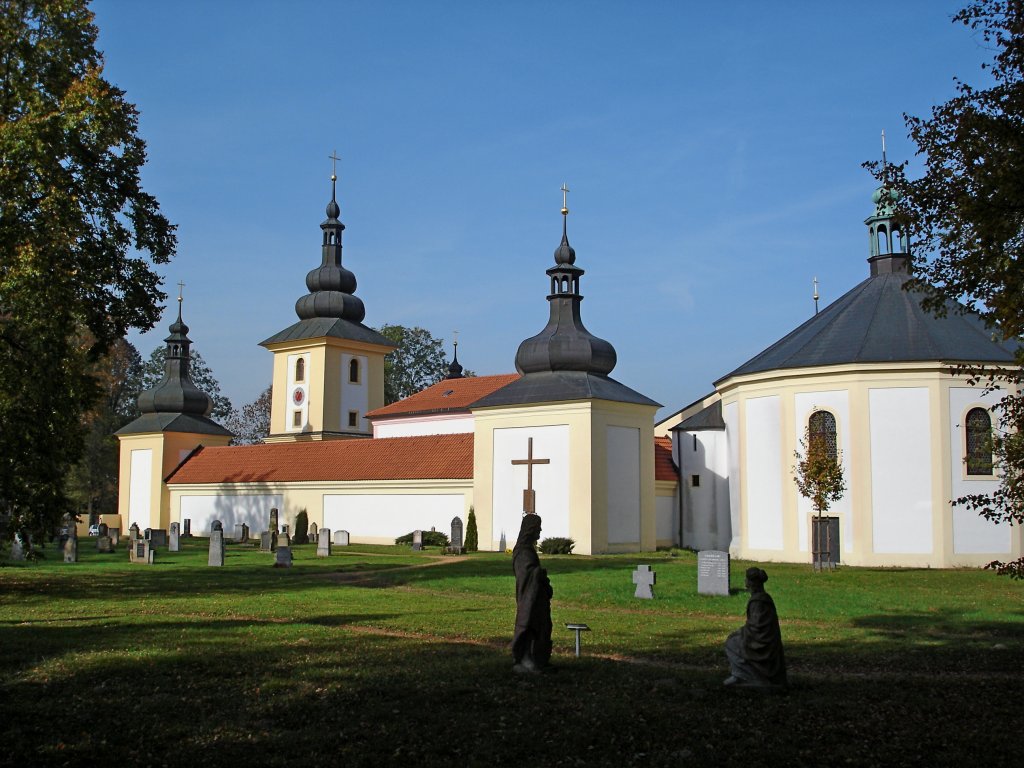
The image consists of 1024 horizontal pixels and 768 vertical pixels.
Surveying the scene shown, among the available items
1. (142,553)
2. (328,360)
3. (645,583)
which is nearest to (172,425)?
(328,360)

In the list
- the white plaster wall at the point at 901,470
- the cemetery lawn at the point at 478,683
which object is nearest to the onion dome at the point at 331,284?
the white plaster wall at the point at 901,470

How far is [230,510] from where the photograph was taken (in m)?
48.9

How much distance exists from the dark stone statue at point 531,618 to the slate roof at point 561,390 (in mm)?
24260

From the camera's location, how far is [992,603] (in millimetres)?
18828

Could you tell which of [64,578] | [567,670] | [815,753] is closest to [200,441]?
[64,578]

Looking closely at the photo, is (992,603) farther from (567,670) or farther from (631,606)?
(567,670)

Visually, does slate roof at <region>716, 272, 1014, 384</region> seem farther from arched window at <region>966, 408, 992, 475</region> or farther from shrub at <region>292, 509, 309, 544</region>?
shrub at <region>292, 509, 309, 544</region>

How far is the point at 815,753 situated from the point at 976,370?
6.33 metres

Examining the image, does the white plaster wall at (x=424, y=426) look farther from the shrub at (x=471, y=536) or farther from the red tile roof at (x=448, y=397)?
the shrub at (x=471, y=536)

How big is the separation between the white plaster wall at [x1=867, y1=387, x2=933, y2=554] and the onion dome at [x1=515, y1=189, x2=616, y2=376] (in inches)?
408

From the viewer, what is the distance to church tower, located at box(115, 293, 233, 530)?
53562 mm

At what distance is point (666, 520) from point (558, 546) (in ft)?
22.6

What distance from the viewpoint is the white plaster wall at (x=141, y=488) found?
5391 centimetres

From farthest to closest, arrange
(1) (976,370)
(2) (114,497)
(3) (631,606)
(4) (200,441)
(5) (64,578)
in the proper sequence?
(2) (114,497) → (4) (200,441) → (5) (64,578) → (3) (631,606) → (1) (976,370)
